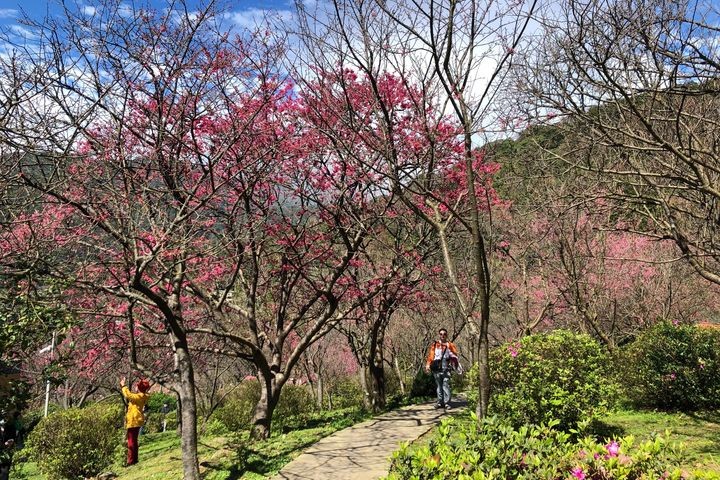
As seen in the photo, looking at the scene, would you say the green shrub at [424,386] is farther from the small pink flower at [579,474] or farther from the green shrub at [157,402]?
the green shrub at [157,402]

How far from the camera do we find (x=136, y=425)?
29.1ft

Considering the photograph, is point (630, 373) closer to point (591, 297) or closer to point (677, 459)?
point (591, 297)

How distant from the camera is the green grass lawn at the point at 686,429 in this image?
4934 mm

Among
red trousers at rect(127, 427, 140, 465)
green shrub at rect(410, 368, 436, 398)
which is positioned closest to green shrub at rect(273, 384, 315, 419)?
green shrub at rect(410, 368, 436, 398)

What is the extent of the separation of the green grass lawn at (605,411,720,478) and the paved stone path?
2.78 meters

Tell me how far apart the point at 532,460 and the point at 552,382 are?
3659 millimetres

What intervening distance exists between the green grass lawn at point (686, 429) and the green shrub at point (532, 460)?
9.34ft

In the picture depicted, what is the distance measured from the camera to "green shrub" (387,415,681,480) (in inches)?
91.3

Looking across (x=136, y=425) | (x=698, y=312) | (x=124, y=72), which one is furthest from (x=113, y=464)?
(x=698, y=312)

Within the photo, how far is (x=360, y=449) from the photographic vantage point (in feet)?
21.6

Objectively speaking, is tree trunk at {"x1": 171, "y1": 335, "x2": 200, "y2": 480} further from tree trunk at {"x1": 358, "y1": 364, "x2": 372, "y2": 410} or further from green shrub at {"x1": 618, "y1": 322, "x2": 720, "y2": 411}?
green shrub at {"x1": 618, "y1": 322, "x2": 720, "y2": 411}

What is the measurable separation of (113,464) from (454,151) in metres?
9.45

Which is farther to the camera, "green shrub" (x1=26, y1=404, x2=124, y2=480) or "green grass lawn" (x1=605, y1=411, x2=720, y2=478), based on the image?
"green shrub" (x1=26, y1=404, x2=124, y2=480)

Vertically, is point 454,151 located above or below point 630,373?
above
